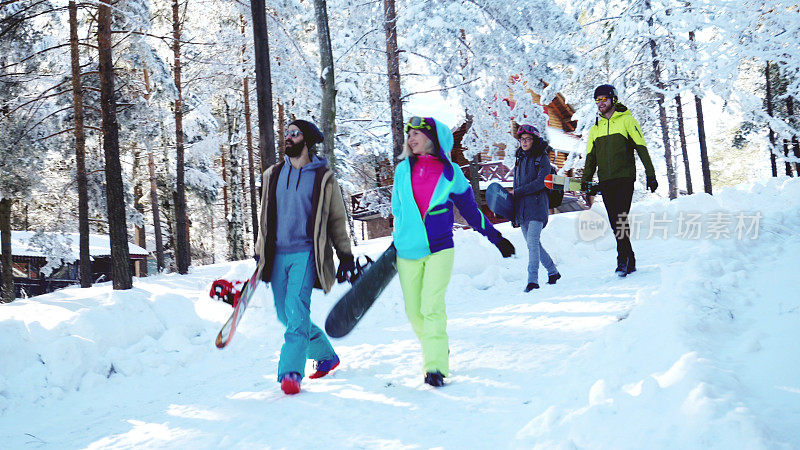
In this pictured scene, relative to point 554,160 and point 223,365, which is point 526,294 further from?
point 554,160

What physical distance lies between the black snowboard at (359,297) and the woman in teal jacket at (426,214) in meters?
0.16

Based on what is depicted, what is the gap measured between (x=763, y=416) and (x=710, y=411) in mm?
260

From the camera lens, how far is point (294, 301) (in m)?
3.96

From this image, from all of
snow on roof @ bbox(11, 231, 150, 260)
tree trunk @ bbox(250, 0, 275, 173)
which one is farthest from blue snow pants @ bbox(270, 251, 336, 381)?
snow on roof @ bbox(11, 231, 150, 260)

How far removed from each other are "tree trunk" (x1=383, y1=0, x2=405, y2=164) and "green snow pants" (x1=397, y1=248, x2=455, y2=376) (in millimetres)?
8991

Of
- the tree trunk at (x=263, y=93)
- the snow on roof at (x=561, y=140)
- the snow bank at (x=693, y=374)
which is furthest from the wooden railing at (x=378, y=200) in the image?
the snow bank at (x=693, y=374)

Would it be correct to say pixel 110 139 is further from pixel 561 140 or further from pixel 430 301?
pixel 561 140

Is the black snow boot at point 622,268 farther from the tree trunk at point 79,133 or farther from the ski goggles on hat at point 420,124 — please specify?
the tree trunk at point 79,133

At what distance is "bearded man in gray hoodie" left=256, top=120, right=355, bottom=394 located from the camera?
3.96 m

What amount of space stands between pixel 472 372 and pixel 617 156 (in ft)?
13.4

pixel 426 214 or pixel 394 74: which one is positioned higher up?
pixel 394 74

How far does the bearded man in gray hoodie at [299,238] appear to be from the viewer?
396cm

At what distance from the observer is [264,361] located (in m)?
5.37

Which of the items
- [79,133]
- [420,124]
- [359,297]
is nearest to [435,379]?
[359,297]
